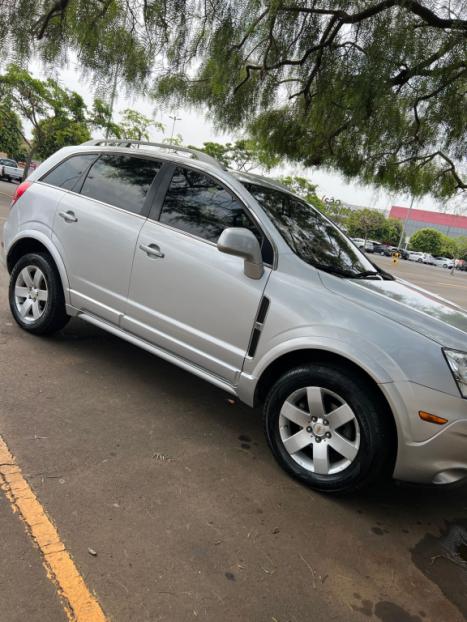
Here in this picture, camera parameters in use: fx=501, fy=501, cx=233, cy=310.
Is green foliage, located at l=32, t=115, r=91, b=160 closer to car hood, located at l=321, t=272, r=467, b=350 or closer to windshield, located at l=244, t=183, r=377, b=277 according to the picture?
windshield, located at l=244, t=183, r=377, b=277

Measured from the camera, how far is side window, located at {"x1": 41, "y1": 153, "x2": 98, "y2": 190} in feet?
14.0

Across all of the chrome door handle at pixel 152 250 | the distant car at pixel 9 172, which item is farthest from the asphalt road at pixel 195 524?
the distant car at pixel 9 172

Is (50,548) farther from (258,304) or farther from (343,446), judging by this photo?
(258,304)

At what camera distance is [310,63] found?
5.88 metres

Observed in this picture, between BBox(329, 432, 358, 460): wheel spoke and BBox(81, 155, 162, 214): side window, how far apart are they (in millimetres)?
2147

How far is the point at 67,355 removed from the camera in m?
4.22

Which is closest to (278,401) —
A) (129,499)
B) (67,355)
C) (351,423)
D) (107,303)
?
(351,423)

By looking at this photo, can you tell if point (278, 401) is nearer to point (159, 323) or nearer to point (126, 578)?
point (159, 323)

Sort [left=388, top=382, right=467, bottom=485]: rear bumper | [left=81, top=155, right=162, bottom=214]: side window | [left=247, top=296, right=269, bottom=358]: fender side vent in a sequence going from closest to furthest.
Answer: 1. [left=388, top=382, right=467, bottom=485]: rear bumper
2. [left=247, top=296, right=269, bottom=358]: fender side vent
3. [left=81, top=155, right=162, bottom=214]: side window

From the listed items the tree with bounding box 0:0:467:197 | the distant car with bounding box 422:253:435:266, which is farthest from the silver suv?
the distant car with bounding box 422:253:435:266

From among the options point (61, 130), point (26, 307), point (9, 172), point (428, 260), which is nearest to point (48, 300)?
point (26, 307)

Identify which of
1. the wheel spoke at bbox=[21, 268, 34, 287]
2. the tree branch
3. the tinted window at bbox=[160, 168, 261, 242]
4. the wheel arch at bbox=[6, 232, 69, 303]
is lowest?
the wheel spoke at bbox=[21, 268, 34, 287]

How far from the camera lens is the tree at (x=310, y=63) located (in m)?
5.07

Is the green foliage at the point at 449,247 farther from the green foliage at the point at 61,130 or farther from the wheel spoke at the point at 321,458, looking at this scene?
the wheel spoke at the point at 321,458
